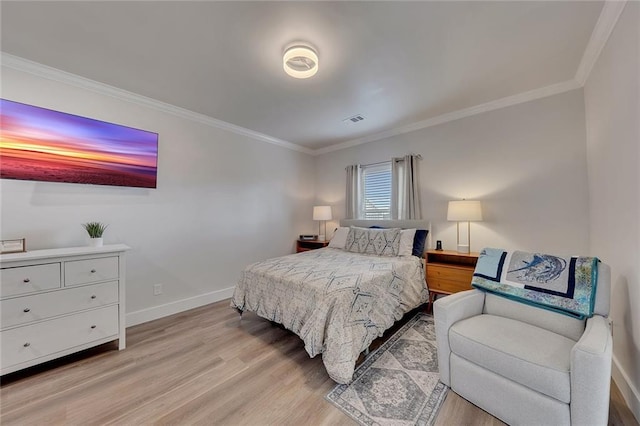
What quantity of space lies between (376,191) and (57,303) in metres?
4.03

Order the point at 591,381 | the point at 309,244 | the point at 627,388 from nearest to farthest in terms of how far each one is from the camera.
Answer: the point at 591,381, the point at 627,388, the point at 309,244

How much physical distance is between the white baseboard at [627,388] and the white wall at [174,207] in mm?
3960

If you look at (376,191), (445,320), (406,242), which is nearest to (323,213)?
(376,191)

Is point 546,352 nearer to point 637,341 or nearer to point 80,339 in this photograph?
point 637,341

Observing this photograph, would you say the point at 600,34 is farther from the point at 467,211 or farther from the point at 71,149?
the point at 71,149

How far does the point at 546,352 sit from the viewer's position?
1.35 metres

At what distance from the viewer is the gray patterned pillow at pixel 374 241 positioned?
129 inches

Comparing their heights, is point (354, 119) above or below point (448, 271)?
above

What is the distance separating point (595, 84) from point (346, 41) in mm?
2270

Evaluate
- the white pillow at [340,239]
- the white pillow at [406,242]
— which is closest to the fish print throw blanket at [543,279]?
the white pillow at [406,242]

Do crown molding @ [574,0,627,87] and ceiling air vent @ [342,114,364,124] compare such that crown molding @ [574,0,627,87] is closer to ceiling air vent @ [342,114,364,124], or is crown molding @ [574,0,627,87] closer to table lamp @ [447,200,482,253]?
table lamp @ [447,200,482,253]

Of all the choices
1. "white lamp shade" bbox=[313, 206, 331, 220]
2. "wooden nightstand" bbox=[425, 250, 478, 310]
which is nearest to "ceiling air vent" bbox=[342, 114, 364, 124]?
"white lamp shade" bbox=[313, 206, 331, 220]

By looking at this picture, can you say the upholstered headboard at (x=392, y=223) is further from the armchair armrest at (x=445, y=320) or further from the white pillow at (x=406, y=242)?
the armchair armrest at (x=445, y=320)

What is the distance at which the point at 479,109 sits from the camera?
3125mm
